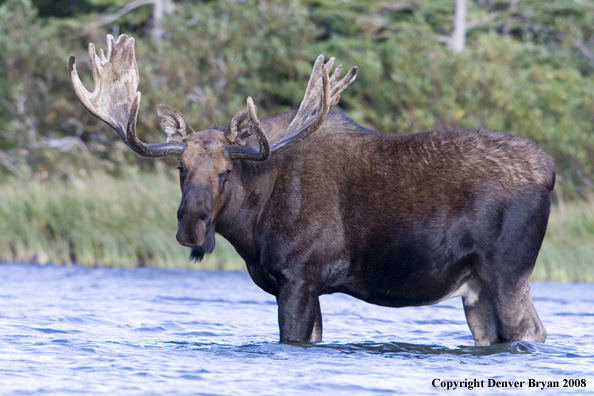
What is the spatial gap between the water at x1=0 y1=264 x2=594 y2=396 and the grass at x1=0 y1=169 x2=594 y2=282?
227 cm

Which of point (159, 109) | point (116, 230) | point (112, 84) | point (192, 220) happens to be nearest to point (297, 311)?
point (192, 220)

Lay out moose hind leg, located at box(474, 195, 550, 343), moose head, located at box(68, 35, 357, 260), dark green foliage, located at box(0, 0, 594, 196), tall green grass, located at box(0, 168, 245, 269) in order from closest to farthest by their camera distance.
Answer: moose head, located at box(68, 35, 357, 260), moose hind leg, located at box(474, 195, 550, 343), tall green grass, located at box(0, 168, 245, 269), dark green foliage, located at box(0, 0, 594, 196)

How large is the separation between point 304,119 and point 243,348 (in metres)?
1.77

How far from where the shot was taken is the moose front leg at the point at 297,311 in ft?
20.7

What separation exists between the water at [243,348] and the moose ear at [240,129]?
1485 millimetres

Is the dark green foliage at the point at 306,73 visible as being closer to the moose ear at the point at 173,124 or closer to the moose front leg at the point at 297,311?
the moose ear at the point at 173,124

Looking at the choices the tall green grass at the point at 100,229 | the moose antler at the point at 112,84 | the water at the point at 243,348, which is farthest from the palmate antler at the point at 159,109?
the tall green grass at the point at 100,229

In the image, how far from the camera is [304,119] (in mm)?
6742

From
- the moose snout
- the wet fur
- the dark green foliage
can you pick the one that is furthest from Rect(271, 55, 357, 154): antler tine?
the dark green foliage

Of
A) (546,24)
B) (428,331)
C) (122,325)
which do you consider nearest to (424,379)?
(428,331)

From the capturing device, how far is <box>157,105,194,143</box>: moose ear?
21.4 ft

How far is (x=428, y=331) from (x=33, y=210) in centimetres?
800

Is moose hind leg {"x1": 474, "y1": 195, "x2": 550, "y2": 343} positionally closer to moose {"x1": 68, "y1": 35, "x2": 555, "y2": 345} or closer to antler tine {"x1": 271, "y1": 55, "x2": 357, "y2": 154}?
moose {"x1": 68, "y1": 35, "x2": 555, "y2": 345}

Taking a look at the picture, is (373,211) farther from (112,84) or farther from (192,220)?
(112,84)
